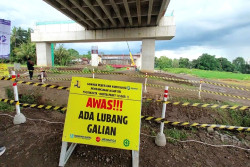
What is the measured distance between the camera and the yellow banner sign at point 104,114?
7.16ft

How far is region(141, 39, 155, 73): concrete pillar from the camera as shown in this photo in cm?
1525

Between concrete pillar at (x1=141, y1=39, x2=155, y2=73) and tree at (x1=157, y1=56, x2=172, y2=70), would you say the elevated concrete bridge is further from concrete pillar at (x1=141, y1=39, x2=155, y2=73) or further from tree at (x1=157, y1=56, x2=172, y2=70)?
tree at (x1=157, y1=56, x2=172, y2=70)

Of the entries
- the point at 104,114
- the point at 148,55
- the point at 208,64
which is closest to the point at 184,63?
the point at 208,64

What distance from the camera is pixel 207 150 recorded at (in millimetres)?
2988

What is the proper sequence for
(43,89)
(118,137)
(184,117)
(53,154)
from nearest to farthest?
(118,137), (53,154), (184,117), (43,89)

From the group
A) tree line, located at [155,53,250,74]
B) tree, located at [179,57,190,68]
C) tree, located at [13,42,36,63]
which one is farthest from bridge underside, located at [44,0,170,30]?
tree, located at [179,57,190,68]

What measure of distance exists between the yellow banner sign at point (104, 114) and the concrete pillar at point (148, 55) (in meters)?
13.8

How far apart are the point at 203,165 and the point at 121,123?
2.03 meters

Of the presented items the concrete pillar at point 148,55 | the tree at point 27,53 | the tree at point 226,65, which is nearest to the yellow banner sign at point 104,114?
the concrete pillar at point 148,55

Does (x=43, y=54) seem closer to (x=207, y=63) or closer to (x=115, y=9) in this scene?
(x=115, y=9)

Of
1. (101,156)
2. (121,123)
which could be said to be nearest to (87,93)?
(121,123)

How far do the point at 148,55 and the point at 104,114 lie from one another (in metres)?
14.3

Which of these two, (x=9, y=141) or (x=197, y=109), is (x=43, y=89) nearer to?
(x=9, y=141)

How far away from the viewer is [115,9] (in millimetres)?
10406
